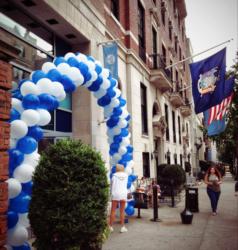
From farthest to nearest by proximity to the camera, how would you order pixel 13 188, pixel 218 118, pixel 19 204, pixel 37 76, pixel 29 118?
1. pixel 218 118
2. pixel 37 76
3. pixel 29 118
4. pixel 19 204
5. pixel 13 188

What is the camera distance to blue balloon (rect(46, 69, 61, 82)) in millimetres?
6297

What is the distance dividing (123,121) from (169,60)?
17450 mm

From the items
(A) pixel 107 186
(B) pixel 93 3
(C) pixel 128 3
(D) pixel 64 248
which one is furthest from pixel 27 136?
(C) pixel 128 3

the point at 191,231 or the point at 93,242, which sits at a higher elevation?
the point at 93,242

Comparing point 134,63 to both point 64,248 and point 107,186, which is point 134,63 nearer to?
point 107,186

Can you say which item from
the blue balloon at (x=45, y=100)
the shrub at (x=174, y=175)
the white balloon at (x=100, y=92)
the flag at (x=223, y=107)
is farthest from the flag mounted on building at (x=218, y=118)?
the blue balloon at (x=45, y=100)

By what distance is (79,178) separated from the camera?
5.01 meters

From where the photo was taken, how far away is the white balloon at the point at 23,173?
523 centimetres

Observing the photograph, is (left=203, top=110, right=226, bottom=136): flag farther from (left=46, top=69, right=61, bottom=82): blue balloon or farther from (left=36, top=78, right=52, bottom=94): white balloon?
(left=36, top=78, right=52, bottom=94): white balloon

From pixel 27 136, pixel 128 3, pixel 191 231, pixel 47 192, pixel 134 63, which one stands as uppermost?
pixel 128 3

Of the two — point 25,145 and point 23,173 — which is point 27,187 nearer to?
point 23,173

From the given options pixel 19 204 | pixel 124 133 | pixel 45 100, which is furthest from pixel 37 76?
pixel 124 133

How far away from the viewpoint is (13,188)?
504 cm

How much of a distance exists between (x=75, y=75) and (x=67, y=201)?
2997 millimetres
